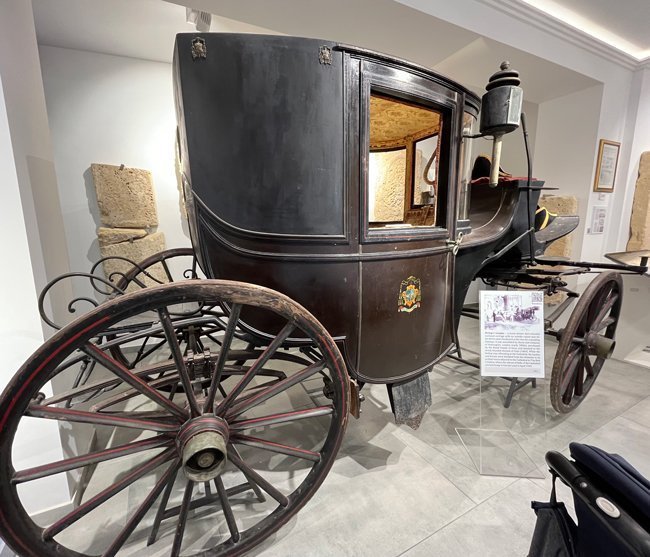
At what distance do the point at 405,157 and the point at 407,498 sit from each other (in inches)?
101

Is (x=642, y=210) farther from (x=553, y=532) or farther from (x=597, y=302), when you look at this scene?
(x=553, y=532)

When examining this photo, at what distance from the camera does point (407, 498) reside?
1.50 m

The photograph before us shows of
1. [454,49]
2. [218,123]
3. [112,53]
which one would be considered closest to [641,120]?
[454,49]

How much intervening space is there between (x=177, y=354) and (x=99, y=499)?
0.49m

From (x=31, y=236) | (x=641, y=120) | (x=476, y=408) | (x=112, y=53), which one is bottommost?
(x=476, y=408)

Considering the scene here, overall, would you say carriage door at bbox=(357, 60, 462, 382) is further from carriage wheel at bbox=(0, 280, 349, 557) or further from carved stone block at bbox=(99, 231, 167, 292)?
carved stone block at bbox=(99, 231, 167, 292)

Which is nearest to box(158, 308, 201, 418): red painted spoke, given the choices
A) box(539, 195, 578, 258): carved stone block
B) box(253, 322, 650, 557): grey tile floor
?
box(253, 322, 650, 557): grey tile floor

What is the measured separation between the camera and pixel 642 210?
136 inches

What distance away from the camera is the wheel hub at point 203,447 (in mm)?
955

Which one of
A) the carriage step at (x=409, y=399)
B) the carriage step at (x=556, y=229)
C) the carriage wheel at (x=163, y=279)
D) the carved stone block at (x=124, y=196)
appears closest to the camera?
the carriage step at (x=409, y=399)

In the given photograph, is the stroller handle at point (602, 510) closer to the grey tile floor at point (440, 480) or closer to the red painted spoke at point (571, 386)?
the grey tile floor at point (440, 480)

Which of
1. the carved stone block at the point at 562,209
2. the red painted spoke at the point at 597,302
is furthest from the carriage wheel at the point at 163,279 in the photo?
the carved stone block at the point at 562,209

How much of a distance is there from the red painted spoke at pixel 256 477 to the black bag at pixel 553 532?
80cm

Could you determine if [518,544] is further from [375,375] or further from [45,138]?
[45,138]
